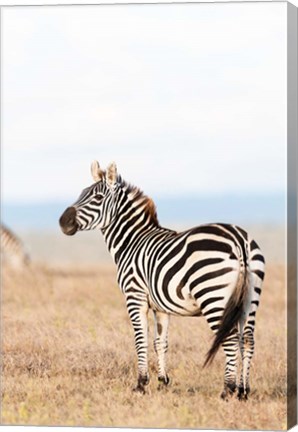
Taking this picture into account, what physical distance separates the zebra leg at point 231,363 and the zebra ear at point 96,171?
2035 millimetres

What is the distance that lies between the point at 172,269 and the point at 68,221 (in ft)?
3.88

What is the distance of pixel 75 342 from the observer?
501 inches

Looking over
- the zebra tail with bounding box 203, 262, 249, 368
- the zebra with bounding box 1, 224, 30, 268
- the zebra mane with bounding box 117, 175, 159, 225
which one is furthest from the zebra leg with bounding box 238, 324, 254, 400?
the zebra with bounding box 1, 224, 30, 268

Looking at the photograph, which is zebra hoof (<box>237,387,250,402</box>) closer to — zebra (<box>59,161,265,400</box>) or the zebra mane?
zebra (<box>59,161,265,400</box>)

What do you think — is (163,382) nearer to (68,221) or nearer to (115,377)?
(115,377)

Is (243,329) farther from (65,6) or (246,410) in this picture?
(65,6)

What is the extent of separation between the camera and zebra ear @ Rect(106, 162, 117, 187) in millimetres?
10805

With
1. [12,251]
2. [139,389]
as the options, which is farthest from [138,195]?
[12,251]

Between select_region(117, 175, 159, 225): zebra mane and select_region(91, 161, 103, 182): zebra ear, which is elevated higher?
select_region(91, 161, 103, 182): zebra ear

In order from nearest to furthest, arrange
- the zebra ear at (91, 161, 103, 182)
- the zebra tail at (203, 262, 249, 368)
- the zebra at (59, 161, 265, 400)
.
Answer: the zebra tail at (203, 262, 249, 368) → the zebra at (59, 161, 265, 400) → the zebra ear at (91, 161, 103, 182)

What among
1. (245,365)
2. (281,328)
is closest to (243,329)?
(245,365)

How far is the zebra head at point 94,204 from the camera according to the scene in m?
10.8

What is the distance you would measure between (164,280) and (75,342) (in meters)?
2.69

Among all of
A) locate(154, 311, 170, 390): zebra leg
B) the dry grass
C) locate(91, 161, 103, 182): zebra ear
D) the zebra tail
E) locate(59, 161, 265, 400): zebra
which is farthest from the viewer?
locate(91, 161, 103, 182): zebra ear
